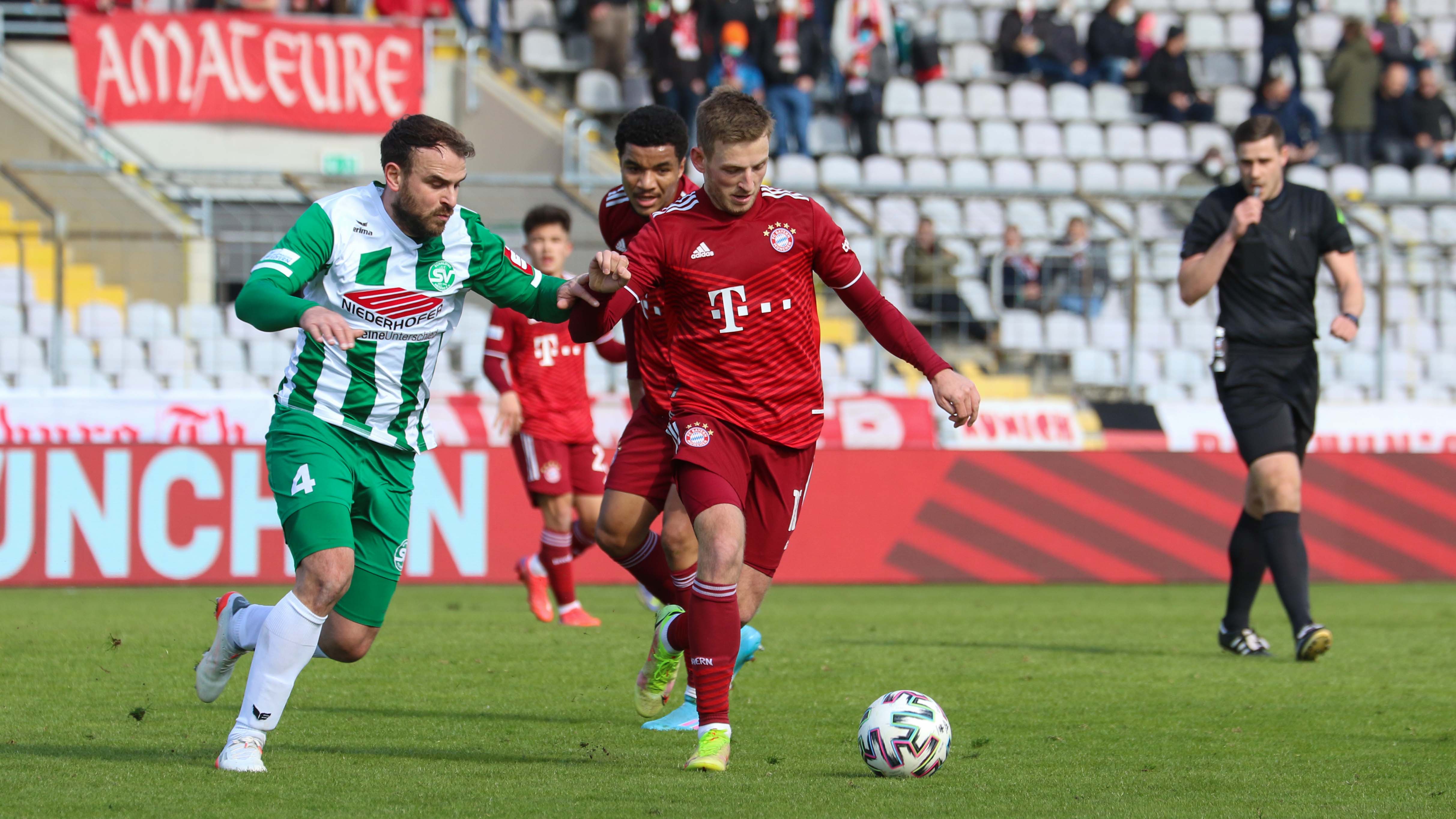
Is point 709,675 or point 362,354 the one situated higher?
point 362,354

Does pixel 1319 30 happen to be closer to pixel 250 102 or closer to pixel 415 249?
pixel 250 102

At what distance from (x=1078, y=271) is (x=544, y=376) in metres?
7.16

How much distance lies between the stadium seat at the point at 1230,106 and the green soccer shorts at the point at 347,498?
59.6 feet

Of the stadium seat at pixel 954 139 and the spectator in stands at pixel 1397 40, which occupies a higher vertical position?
the spectator in stands at pixel 1397 40

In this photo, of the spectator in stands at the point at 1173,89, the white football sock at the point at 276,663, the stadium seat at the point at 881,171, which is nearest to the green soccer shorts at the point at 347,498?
the white football sock at the point at 276,663

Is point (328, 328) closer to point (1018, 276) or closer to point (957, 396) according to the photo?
point (957, 396)

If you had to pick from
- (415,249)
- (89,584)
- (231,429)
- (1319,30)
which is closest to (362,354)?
(415,249)

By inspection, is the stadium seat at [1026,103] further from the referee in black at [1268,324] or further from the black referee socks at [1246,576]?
the black referee socks at [1246,576]

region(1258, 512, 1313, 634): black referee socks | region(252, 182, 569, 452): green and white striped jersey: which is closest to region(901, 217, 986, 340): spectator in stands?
region(1258, 512, 1313, 634): black referee socks

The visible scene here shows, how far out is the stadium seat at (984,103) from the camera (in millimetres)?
20641

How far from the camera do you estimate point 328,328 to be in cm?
467

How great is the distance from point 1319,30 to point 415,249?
20.8 metres

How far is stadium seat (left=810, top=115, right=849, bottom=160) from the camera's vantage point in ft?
65.1

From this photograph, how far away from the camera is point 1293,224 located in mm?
8508
